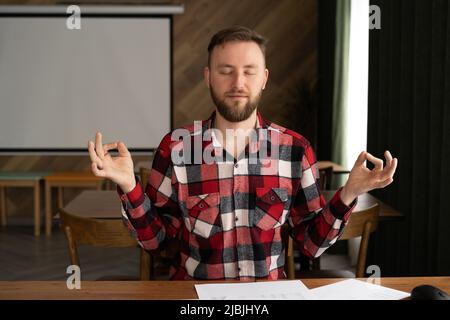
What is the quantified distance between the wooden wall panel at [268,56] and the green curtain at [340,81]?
933 mm

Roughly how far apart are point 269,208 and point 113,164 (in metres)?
0.46

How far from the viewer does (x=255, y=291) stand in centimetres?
129

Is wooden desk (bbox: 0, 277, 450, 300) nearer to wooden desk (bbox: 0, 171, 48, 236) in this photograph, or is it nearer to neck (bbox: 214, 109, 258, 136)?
neck (bbox: 214, 109, 258, 136)

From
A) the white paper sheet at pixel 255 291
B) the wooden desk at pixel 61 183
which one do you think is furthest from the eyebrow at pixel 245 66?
the wooden desk at pixel 61 183

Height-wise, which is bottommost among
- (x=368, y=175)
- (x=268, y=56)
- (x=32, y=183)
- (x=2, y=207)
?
(x=2, y=207)

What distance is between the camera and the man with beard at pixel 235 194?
5.04ft

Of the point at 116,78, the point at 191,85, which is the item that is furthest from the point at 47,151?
the point at 191,85

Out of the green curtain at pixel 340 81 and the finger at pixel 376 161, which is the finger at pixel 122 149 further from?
the green curtain at pixel 340 81

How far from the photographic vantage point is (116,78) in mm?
6156

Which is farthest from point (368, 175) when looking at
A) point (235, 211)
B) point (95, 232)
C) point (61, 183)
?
point (61, 183)

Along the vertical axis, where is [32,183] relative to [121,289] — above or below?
below

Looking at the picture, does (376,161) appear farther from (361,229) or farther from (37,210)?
(37,210)

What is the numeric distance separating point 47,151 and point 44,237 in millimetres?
1088

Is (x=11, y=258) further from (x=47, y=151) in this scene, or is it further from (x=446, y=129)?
(x=446, y=129)
